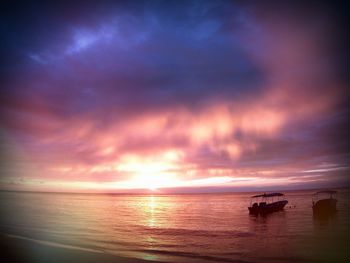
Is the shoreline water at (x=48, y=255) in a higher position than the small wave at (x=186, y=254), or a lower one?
higher

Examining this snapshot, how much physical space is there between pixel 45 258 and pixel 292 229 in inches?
1881

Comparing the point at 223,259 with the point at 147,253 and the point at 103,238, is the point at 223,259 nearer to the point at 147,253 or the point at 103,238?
the point at 147,253

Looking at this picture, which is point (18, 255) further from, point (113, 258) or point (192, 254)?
point (192, 254)

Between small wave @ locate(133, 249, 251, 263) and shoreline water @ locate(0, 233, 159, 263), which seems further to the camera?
small wave @ locate(133, 249, 251, 263)

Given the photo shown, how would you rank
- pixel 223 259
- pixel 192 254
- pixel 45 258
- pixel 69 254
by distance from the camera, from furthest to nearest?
1. pixel 192 254
2. pixel 223 259
3. pixel 69 254
4. pixel 45 258

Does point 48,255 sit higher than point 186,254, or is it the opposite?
point 48,255

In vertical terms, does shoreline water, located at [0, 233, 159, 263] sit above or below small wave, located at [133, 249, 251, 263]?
above

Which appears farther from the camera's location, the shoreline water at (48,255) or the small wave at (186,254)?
the small wave at (186,254)

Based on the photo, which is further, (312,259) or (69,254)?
(312,259)

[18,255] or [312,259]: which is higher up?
[18,255]

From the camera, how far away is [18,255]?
2662cm

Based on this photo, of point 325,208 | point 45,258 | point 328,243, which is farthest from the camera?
point 325,208

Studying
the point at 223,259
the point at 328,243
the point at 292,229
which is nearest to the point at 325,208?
the point at 292,229

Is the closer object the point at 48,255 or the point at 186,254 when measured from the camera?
the point at 48,255
